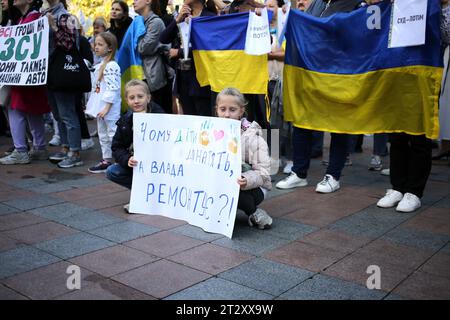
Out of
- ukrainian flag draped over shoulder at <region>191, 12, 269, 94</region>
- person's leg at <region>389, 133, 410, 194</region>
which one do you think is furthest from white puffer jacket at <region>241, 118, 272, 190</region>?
ukrainian flag draped over shoulder at <region>191, 12, 269, 94</region>

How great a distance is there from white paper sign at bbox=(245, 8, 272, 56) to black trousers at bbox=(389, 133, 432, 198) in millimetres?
1590

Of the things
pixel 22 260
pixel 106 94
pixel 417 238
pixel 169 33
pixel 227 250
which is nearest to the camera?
pixel 22 260

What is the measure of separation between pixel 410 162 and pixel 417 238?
926mm

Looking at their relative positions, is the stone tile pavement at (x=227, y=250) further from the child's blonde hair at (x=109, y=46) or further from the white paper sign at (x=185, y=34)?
the white paper sign at (x=185, y=34)

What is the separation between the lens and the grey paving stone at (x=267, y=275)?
2715mm

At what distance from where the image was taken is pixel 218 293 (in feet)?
8.59

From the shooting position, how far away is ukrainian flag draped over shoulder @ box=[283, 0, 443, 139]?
13.2 ft

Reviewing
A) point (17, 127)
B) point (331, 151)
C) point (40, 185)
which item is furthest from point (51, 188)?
point (331, 151)

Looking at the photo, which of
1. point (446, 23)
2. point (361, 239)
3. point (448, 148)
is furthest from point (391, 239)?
point (448, 148)

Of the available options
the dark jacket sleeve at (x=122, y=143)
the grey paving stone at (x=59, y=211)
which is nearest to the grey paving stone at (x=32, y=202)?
the grey paving stone at (x=59, y=211)

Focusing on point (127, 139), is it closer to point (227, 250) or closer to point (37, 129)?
point (227, 250)

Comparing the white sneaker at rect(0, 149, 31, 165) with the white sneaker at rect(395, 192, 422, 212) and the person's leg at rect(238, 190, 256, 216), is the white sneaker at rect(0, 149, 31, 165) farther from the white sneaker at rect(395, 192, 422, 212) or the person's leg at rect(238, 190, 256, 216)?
the white sneaker at rect(395, 192, 422, 212)

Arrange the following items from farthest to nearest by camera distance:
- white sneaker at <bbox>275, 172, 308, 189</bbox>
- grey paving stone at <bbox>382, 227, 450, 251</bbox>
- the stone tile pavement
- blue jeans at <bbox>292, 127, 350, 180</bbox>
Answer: white sneaker at <bbox>275, 172, 308, 189</bbox>, blue jeans at <bbox>292, 127, 350, 180</bbox>, grey paving stone at <bbox>382, 227, 450, 251</bbox>, the stone tile pavement
